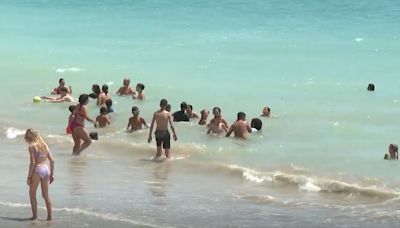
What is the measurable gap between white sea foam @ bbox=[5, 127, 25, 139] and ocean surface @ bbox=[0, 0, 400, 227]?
0.07m

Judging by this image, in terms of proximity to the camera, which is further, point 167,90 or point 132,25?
point 132,25

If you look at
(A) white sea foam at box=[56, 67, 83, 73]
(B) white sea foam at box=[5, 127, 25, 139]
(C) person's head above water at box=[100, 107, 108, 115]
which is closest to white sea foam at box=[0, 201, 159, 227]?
(B) white sea foam at box=[5, 127, 25, 139]

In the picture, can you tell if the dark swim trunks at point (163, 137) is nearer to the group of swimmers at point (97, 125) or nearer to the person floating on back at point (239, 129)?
the group of swimmers at point (97, 125)

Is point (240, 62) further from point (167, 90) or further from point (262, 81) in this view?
point (167, 90)

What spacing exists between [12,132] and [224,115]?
6.42 m

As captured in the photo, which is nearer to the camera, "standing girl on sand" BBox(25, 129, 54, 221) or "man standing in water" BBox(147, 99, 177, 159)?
"standing girl on sand" BBox(25, 129, 54, 221)

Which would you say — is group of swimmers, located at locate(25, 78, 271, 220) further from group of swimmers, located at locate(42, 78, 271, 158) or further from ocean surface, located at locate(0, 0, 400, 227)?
ocean surface, located at locate(0, 0, 400, 227)

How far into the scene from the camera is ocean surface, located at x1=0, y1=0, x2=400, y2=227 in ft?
46.0

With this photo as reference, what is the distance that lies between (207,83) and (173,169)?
1380 cm

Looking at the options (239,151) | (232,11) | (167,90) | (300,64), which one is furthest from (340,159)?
(232,11)

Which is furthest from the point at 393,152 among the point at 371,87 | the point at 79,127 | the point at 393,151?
the point at 371,87

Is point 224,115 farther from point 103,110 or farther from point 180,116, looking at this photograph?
point 103,110

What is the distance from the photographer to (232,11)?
2520 inches

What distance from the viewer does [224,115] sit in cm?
2484
